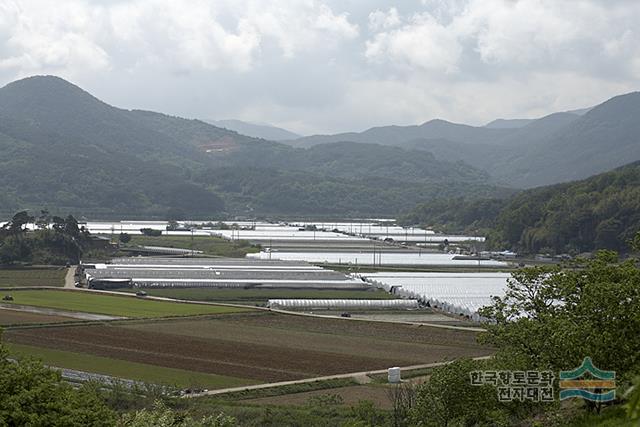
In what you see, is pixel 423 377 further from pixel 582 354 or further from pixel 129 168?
pixel 129 168

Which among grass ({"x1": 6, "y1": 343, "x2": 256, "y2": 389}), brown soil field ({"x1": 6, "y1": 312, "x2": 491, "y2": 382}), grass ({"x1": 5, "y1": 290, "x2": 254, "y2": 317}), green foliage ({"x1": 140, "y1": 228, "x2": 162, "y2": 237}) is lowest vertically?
grass ({"x1": 6, "y1": 343, "x2": 256, "y2": 389})

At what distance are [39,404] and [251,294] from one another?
3312cm

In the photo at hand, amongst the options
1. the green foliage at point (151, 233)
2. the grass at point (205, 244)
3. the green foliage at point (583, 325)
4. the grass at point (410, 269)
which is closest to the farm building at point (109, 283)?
the grass at point (410, 269)

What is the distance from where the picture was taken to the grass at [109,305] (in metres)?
39.2

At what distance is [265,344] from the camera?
103ft

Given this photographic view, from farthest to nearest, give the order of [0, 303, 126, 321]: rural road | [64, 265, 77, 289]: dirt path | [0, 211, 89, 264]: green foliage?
[0, 211, 89, 264]: green foliage → [64, 265, 77, 289]: dirt path → [0, 303, 126, 321]: rural road

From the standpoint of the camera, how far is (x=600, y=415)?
42.8 feet

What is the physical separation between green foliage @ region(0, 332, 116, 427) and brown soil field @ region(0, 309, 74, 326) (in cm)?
2031

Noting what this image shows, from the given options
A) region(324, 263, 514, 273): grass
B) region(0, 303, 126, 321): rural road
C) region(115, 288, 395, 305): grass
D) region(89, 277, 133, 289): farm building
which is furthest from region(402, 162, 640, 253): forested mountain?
region(0, 303, 126, 321): rural road

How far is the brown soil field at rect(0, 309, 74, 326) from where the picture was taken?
34975 millimetres

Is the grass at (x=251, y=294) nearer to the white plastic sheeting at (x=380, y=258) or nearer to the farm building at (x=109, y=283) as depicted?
the farm building at (x=109, y=283)

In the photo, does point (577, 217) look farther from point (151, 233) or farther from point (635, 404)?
point (635, 404)

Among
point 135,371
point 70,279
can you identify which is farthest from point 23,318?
point 70,279

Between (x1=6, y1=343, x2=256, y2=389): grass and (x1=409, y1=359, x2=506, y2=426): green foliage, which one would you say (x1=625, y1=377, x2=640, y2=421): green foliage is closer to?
(x1=409, y1=359, x2=506, y2=426): green foliage
